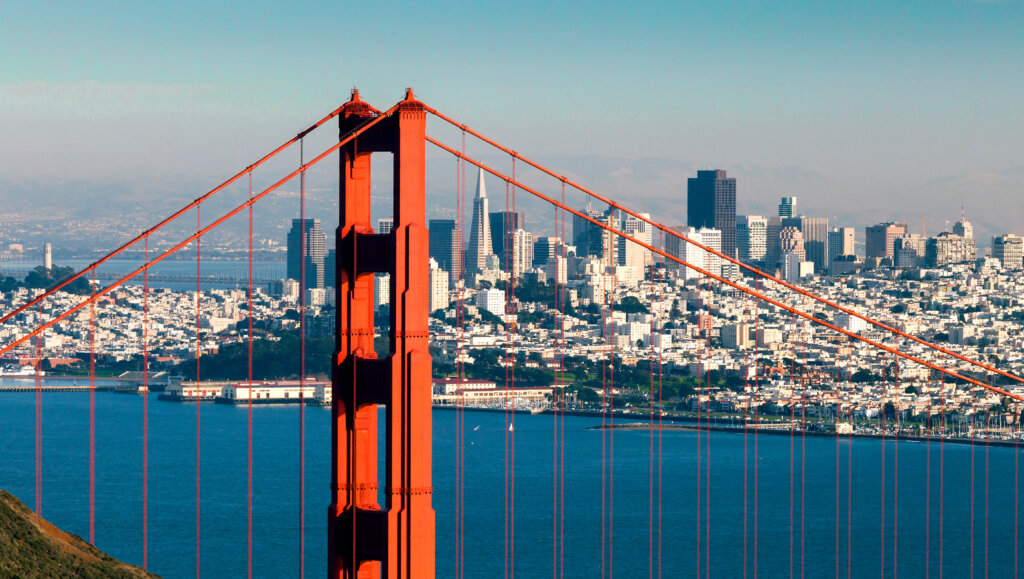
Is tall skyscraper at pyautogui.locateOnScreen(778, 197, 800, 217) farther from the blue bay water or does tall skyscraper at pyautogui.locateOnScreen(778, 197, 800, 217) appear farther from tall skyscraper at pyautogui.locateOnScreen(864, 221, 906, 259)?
the blue bay water

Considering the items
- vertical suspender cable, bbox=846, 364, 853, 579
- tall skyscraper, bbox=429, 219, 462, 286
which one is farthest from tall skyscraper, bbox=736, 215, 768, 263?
vertical suspender cable, bbox=846, 364, 853, 579

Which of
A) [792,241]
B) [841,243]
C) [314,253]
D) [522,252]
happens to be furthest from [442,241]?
[841,243]

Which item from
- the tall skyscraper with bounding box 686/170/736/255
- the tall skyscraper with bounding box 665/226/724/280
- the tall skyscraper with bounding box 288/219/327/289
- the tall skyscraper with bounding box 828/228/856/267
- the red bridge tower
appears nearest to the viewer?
the red bridge tower

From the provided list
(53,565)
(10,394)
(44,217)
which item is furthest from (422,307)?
(44,217)

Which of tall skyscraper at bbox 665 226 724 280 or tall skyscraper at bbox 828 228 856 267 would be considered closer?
tall skyscraper at bbox 665 226 724 280

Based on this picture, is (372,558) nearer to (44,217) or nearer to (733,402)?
(733,402)

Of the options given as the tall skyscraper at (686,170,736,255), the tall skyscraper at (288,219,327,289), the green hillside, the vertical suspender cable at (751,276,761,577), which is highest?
the tall skyscraper at (686,170,736,255)

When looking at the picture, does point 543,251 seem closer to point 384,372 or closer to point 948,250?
point 948,250

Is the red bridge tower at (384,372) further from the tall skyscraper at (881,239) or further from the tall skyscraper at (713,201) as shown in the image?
the tall skyscraper at (713,201)
